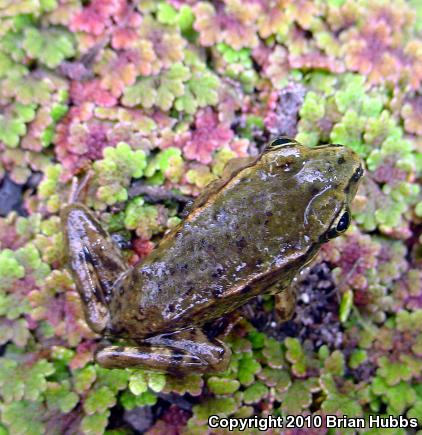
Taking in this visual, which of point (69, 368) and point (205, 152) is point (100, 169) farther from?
point (69, 368)

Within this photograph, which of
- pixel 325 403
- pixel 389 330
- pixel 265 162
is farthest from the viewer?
pixel 389 330

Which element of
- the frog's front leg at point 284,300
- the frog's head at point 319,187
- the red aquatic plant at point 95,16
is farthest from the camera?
the red aquatic plant at point 95,16

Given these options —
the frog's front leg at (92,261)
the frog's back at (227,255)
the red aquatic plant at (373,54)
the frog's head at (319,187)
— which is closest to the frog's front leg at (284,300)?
the frog's back at (227,255)

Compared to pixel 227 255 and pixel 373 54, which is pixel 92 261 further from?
pixel 373 54

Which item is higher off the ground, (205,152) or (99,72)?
(99,72)

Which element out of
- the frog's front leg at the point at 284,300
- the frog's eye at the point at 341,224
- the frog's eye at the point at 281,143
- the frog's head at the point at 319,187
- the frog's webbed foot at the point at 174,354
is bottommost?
the frog's webbed foot at the point at 174,354

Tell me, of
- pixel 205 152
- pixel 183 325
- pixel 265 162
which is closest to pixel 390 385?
pixel 183 325

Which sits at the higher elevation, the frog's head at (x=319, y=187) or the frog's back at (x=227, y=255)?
the frog's head at (x=319, y=187)

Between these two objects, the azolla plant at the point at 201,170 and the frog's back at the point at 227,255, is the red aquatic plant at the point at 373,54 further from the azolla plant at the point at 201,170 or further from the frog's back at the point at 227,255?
the frog's back at the point at 227,255
